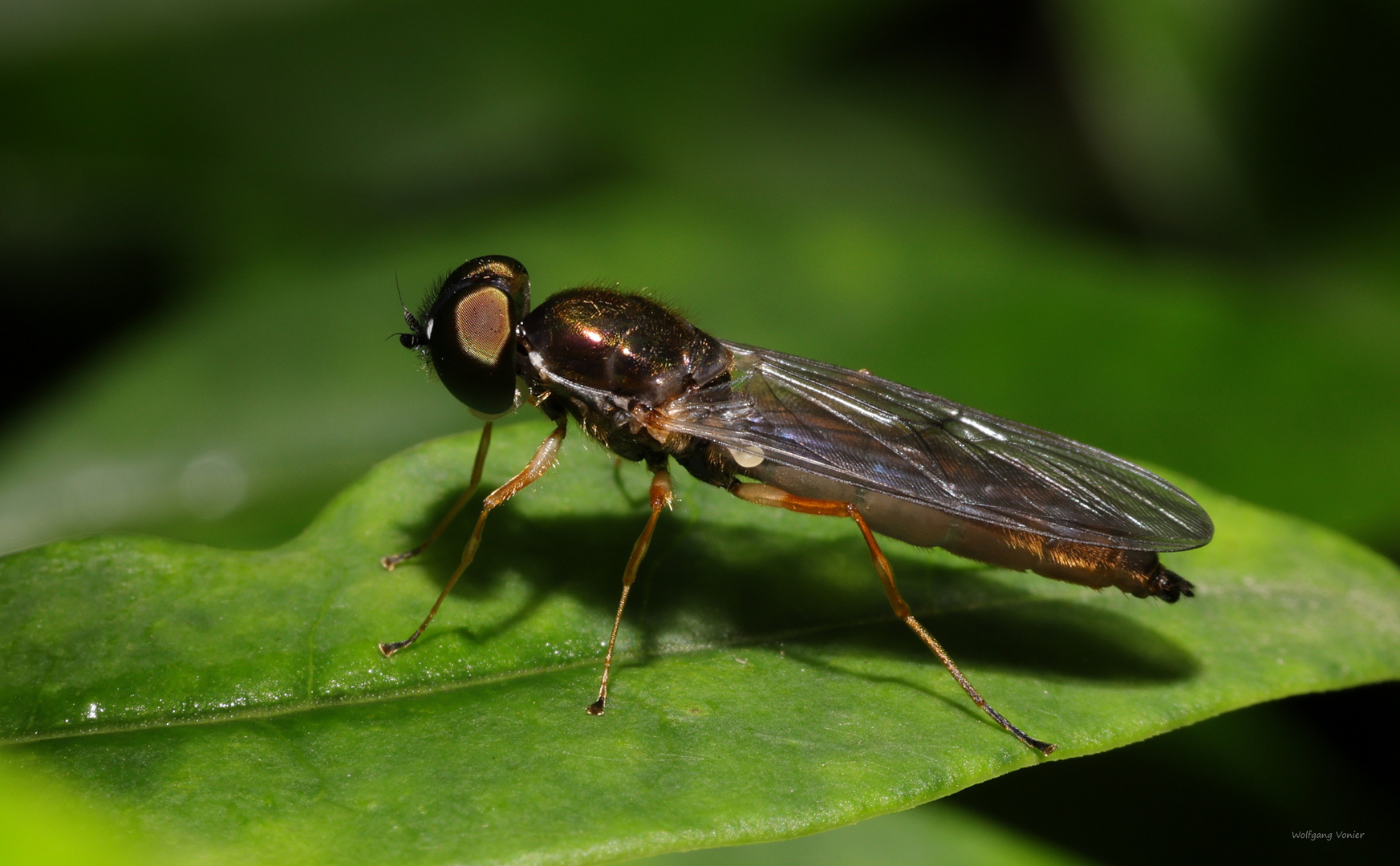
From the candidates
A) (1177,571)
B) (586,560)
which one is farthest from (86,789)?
(1177,571)

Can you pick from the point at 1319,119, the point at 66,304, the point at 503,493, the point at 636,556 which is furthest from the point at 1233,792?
the point at 66,304

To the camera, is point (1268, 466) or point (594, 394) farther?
point (1268, 466)

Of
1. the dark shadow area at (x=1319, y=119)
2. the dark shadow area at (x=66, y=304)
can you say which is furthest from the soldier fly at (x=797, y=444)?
the dark shadow area at (x=1319, y=119)

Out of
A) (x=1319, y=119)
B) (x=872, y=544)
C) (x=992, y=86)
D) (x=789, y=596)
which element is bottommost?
(x=789, y=596)

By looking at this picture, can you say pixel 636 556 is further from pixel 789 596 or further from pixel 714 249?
pixel 714 249

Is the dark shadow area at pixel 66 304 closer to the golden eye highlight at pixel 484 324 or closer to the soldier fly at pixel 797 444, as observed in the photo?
the soldier fly at pixel 797 444

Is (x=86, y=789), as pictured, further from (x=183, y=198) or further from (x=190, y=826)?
(x=183, y=198)
